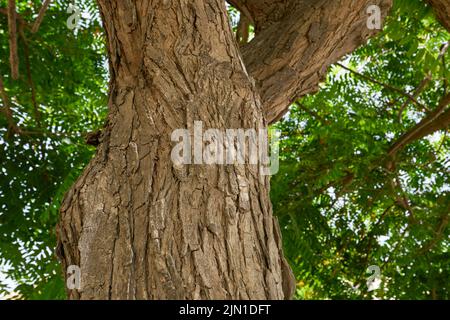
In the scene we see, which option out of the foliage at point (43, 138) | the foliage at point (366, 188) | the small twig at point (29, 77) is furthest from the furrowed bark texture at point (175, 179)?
the small twig at point (29, 77)

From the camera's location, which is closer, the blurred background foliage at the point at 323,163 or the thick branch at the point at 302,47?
the thick branch at the point at 302,47

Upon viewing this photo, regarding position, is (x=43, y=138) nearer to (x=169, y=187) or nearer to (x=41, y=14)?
(x=41, y=14)

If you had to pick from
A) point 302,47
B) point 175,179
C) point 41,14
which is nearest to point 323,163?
point 302,47

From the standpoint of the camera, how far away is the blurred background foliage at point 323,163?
151 inches

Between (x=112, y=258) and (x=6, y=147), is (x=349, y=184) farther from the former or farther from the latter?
(x=112, y=258)

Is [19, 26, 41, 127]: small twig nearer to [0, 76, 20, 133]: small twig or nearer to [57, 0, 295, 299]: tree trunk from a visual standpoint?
[0, 76, 20, 133]: small twig

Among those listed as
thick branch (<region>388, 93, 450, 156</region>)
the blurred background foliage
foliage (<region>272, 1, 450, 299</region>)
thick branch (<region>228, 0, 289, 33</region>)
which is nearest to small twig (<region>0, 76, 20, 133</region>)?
the blurred background foliage

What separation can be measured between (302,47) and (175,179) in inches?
38.0

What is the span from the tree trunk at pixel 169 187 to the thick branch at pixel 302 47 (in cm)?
32

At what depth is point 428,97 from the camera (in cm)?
519

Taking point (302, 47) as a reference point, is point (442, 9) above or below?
above

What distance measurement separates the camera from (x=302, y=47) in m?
2.57

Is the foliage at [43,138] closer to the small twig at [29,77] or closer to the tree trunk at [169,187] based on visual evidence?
the small twig at [29,77]
